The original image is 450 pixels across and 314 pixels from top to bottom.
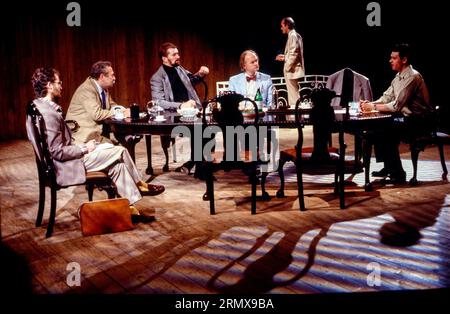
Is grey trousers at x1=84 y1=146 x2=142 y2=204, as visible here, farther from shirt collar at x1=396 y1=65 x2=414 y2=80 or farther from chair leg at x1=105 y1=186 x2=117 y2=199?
shirt collar at x1=396 y1=65 x2=414 y2=80

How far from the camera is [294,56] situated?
25.9ft

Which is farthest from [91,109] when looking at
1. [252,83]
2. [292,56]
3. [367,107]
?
[292,56]

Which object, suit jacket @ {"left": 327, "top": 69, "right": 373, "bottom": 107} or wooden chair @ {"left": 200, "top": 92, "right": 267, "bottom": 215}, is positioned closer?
wooden chair @ {"left": 200, "top": 92, "right": 267, "bottom": 215}

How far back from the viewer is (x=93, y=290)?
2.67 m

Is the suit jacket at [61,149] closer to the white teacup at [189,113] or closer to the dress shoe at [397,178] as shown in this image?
the white teacup at [189,113]

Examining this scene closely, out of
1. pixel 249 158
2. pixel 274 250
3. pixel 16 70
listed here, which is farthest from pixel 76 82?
pixel 274 250

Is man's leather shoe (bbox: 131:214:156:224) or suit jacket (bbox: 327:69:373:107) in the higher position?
suit jacket (bbox: 327:69:373:107)

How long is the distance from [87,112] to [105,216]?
3.73ft

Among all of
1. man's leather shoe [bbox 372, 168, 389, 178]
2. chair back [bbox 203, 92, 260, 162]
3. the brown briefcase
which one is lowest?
the brown briefcase

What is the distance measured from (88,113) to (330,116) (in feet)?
6.72

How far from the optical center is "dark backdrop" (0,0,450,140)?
8.12 meters

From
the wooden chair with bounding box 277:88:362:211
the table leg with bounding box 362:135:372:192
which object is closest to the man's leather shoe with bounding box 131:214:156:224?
the wooden chair with bounding box 277:88:362:211

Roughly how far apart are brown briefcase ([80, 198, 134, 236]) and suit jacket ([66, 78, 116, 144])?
3.08ft

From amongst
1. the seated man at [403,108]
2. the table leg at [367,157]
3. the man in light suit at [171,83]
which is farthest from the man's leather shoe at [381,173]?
the man in light suit at [171,83]
